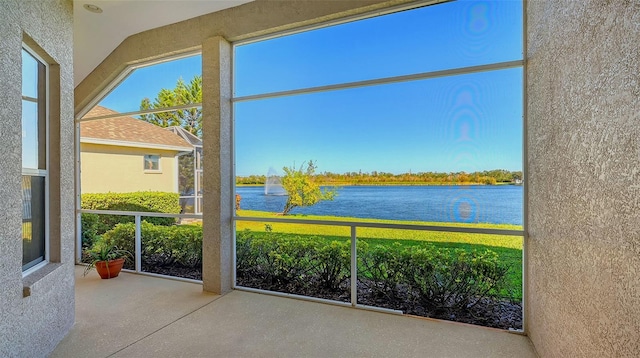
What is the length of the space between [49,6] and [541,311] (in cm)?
459

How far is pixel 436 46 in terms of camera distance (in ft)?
10.5

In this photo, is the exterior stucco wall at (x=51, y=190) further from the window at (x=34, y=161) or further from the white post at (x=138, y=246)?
the white post at (x=138, y=246)

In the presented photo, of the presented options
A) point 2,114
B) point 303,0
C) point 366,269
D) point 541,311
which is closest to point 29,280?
point 2,114

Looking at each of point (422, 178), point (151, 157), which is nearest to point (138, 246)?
point (151, 157)

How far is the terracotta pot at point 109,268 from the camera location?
439 centimetres

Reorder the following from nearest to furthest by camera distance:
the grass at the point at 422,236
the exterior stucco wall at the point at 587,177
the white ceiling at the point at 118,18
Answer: the exterior stucco wall at the point at 587,177
the grass at the point at 422,236
the white ceiling at the point at 118,18

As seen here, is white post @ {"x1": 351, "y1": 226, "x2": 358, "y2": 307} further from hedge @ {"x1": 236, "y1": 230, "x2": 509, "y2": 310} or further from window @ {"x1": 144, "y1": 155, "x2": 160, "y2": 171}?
window @ {"x1": 144, "y1": 155, "x2": 160, "y2": 171}

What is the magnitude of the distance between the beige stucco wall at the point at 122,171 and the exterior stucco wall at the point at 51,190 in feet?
6.05

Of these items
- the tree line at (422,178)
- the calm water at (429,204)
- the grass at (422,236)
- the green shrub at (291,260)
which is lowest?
A: the green shrub at (291,260)

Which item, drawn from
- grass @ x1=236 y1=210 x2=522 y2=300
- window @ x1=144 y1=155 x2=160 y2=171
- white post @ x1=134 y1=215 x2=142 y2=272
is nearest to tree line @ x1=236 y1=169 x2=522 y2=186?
grass @ x1=236 y1=210 x2=522 y2=300

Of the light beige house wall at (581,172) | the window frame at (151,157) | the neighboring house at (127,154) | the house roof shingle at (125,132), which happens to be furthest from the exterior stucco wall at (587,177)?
the window frame at (151,157)

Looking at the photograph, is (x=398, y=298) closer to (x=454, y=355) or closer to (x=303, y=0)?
(x=454, y=355)

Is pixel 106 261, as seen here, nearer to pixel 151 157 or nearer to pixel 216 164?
pixel 151 157

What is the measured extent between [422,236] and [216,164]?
2.56 m
